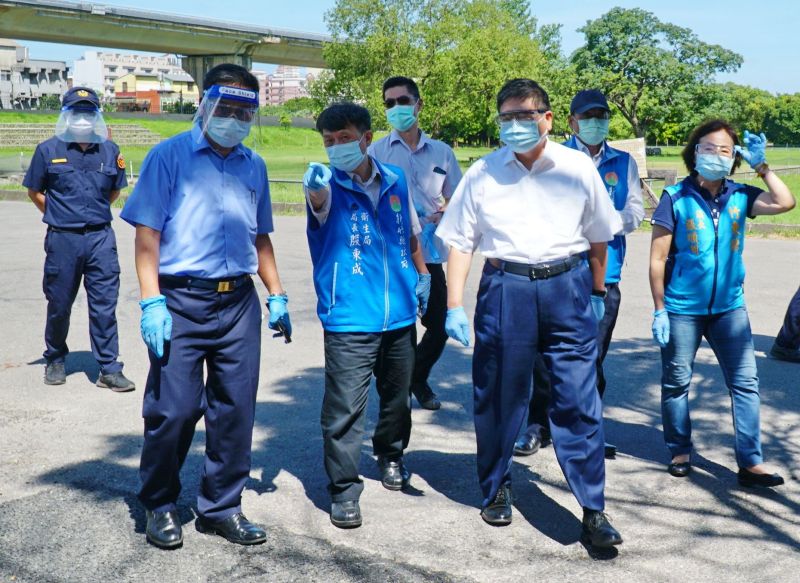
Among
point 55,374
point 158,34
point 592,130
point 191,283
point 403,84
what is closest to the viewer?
point 191,283

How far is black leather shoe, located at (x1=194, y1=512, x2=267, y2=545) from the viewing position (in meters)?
4.20

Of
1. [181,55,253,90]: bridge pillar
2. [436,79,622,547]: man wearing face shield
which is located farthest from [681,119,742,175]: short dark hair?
[181,55,253,90]: bridge pillar

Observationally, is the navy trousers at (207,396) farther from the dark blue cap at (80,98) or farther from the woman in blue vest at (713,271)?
the dark blue cap at (80,98)

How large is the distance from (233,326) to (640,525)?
203 cm

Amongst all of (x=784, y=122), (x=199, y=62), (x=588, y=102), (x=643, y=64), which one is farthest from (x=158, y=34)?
(x=784, y=122)

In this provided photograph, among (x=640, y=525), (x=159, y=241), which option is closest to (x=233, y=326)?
(x=159, y=241)

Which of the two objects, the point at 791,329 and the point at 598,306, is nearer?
the point at 598,306

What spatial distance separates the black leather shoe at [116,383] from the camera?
→ 6.91 m

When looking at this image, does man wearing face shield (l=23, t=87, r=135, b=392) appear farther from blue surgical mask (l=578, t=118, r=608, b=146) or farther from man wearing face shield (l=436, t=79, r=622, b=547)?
blue surgical mask (l=578, t=118, r=608, b=146)

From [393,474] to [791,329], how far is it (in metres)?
4.06

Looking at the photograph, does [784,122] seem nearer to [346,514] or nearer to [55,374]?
[55,374]

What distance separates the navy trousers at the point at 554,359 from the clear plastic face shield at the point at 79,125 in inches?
154

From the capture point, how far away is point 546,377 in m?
5.49

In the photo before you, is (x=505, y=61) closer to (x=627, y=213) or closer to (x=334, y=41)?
(x=334, y=41)
